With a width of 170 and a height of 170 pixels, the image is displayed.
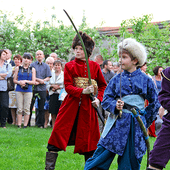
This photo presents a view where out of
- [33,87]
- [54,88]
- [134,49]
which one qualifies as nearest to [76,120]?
[134,49]

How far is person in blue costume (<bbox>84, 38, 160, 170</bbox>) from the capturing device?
3.44 meters

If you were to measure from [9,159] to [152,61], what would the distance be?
9.91 metres

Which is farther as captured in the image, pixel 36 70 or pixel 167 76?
pixel 36 70

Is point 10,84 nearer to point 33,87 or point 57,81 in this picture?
point 33,87

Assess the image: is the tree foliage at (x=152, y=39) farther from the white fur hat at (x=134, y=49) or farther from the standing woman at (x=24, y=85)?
the white fur hat at (x=134, y=49)

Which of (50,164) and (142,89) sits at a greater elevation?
(142,89)

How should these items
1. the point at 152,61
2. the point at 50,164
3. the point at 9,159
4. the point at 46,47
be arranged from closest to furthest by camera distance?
the point at 50,164
the point at 9,159
the point at 152,61
the point at 46,47

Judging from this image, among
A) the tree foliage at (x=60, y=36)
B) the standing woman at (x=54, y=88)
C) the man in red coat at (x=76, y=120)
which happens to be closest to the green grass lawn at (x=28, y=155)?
the man in red coat at (x=76, y=120)

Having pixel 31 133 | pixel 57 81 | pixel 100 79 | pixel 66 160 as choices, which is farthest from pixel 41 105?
pixel 100 79

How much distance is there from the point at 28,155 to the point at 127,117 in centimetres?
280

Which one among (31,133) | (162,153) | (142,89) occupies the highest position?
(142,89)

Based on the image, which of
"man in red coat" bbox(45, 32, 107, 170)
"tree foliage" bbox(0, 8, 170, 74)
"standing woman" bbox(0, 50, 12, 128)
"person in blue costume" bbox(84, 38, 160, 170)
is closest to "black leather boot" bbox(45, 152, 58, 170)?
"man in red coat" bbox(45, 32, 107, 170)

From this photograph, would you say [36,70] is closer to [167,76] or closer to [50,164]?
[50,164]

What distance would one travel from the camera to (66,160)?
18.3 ft
